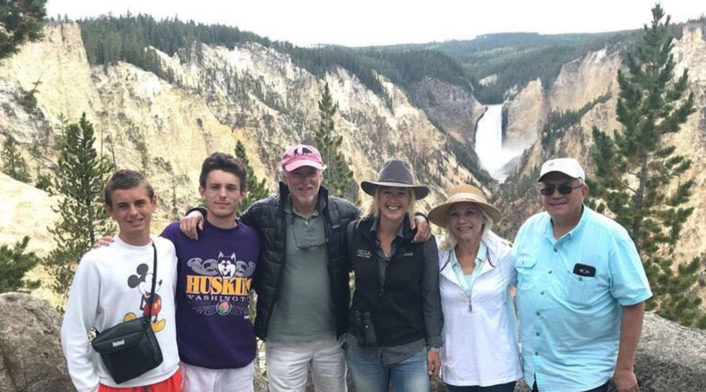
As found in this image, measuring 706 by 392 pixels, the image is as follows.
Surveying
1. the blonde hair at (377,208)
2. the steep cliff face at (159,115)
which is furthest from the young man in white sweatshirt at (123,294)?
the steep cliff face at (159,115)

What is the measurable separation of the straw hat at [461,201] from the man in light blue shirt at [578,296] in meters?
0.39

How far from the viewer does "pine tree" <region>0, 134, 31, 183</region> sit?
118ft

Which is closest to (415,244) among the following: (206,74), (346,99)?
(206,74)

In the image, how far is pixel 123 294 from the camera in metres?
3.22

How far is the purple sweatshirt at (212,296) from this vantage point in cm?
360

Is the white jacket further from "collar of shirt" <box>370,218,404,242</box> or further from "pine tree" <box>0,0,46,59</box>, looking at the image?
"pine tree" <box>0,0,46,59</box>

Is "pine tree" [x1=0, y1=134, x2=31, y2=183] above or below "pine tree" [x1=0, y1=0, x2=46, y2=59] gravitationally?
below

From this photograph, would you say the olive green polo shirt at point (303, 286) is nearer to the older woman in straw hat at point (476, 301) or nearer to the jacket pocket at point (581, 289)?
the older woman in straw hat at point (476, 301)

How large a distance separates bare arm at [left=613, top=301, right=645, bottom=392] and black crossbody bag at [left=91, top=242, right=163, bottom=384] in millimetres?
2833

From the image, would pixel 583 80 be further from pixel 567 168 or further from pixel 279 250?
pixel 279 250

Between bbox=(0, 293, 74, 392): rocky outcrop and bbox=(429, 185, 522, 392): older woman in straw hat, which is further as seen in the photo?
bbox=(0, 293, 74, 392): rocky outcrop

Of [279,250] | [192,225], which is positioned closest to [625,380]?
[279,250]

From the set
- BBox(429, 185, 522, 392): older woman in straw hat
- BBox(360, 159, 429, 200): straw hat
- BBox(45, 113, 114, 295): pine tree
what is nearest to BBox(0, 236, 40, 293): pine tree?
BBox(45, 113, 114, 295): pine tree

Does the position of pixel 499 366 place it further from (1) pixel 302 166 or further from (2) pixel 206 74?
(2) pixel 206 74
